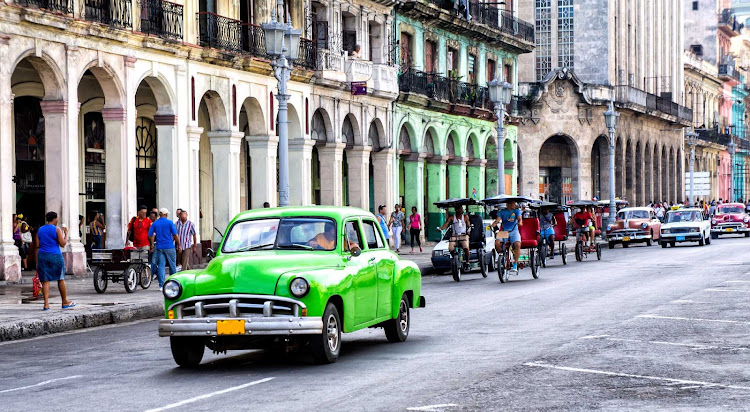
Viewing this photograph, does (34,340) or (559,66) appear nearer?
(34,340)

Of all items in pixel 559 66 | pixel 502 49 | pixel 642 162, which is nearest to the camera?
pixel 502 49

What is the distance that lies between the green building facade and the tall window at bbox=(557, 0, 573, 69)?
12705 millimetres

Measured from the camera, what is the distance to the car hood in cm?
1209

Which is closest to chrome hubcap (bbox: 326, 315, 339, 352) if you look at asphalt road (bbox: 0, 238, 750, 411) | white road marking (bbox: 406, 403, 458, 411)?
asphalt road (bbox: 0, 238, 750, 411)

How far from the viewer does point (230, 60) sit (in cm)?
3469

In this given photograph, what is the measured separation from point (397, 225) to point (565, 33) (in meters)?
31.2

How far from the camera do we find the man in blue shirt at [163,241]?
24.0 m

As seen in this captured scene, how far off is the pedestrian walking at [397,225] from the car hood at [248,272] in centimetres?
2961

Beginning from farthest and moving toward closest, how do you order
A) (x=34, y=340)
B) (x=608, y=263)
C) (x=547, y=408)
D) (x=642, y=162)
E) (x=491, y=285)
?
1. (x=642, y=162)
2. (x=608, y=263)
3. (x=491, y=285)
4. (x=34, y=340)
5. (x=547, y=408)

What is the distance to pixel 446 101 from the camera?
50312mm

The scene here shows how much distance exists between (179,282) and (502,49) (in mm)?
46998

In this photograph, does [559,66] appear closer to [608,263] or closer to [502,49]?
[502,49]

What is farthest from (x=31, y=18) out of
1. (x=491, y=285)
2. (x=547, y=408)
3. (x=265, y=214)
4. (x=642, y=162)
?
(x=642, y=162)

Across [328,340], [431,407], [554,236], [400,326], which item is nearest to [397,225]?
[554,236]
